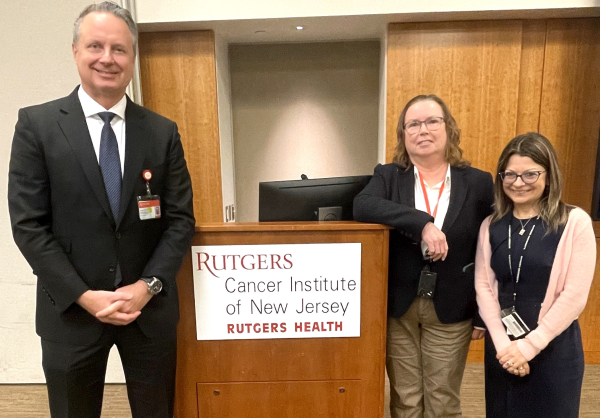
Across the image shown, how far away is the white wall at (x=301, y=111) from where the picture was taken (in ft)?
11.1

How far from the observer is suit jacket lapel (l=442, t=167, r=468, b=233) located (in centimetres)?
145

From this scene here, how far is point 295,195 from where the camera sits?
1597mm

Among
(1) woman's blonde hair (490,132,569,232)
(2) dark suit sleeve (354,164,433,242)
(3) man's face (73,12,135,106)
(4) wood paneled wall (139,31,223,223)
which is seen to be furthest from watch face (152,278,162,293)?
(4) wood paneled wall (139,31,223,223)

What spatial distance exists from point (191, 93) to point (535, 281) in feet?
7.64

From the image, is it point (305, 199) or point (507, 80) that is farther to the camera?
point (507, 80)

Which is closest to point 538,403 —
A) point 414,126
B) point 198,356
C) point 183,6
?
point 414,126

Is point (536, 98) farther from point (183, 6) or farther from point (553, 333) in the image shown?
point (183, 6)

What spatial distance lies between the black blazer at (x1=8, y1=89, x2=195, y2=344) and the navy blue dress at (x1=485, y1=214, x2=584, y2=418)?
109 cm

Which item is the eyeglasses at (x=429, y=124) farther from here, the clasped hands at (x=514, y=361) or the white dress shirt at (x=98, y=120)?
the white dress shirt at (x=98, y=120)

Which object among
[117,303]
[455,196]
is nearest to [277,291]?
[117,303]

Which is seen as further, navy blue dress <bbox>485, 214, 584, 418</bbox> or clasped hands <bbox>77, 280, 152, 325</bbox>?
navy blue dress <bbox>485, 214, 584, 418</bbox>

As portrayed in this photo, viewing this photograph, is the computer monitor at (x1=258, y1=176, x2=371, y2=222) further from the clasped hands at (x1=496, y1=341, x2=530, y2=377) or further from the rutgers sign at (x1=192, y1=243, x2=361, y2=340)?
the clasped hands at (x1=496, y1=341, x2=530, y2=377)

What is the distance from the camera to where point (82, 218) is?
121 cm

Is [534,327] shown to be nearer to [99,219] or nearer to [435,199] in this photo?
[435,199]
